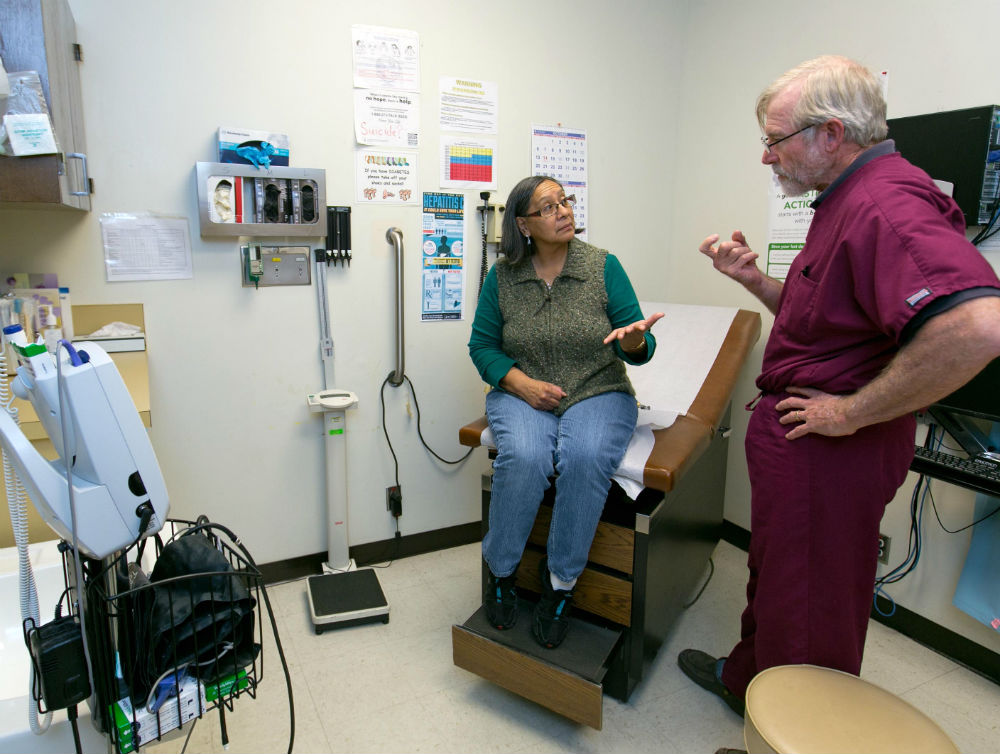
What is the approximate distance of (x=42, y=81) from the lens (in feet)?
4.83

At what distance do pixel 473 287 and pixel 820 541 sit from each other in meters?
1.57

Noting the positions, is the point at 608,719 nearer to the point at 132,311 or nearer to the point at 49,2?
the point at 132,311

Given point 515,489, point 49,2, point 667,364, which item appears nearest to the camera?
point 49,2

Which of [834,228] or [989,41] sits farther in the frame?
[989,41]

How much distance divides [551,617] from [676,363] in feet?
3.64

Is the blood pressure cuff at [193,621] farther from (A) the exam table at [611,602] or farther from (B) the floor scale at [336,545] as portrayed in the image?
(B) the floor scale at [336,545]

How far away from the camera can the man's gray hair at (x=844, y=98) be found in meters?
1.27

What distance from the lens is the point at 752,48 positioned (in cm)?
250

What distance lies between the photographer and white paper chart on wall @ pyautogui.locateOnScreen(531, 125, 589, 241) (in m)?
2.54

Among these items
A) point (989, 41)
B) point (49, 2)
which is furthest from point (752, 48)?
point (49, 2)

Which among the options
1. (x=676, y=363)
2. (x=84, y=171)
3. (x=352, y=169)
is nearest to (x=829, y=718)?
(x=676, y=363)

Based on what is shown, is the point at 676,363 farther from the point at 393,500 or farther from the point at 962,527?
the point at 393,500

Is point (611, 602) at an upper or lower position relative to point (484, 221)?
lower

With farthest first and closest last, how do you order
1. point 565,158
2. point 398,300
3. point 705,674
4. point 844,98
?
point 565,158
point 398,300
point 705,674
point 844,98
